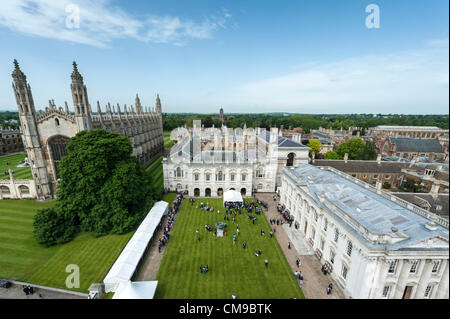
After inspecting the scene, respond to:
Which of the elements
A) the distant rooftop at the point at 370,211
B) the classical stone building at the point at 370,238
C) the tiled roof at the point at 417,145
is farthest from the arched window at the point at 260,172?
the tiled roof at the point at 417,145

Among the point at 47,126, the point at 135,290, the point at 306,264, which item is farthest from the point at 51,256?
the point at 306,264

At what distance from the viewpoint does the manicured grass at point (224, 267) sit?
16.2 meters

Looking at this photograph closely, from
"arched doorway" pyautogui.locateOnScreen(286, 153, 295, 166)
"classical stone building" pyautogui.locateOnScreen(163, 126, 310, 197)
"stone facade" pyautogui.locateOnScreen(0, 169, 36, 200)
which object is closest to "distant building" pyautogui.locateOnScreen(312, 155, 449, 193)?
"arched doorway" pyautogui.locateOnScreen(286, 153, 295, 166)

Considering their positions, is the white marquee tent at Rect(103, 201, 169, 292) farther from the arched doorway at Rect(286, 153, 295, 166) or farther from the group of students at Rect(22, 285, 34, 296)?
the arched doorway at Rect(286, 153, 295, 166)

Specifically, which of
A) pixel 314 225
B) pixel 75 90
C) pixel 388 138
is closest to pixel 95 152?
pixel 75 90

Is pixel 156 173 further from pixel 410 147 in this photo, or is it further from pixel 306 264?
pixel 410 147

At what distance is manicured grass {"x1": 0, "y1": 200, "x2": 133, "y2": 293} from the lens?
17078 mm

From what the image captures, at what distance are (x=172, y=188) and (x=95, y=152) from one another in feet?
46.8

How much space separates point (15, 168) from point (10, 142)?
27109 millimetres

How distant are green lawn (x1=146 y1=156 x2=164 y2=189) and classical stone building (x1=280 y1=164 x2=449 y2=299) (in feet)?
80.5

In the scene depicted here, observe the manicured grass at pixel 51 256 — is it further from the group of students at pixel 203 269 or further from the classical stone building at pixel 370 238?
the classical stone building at pixel 370 238

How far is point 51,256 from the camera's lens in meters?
19.4

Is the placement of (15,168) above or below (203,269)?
above
